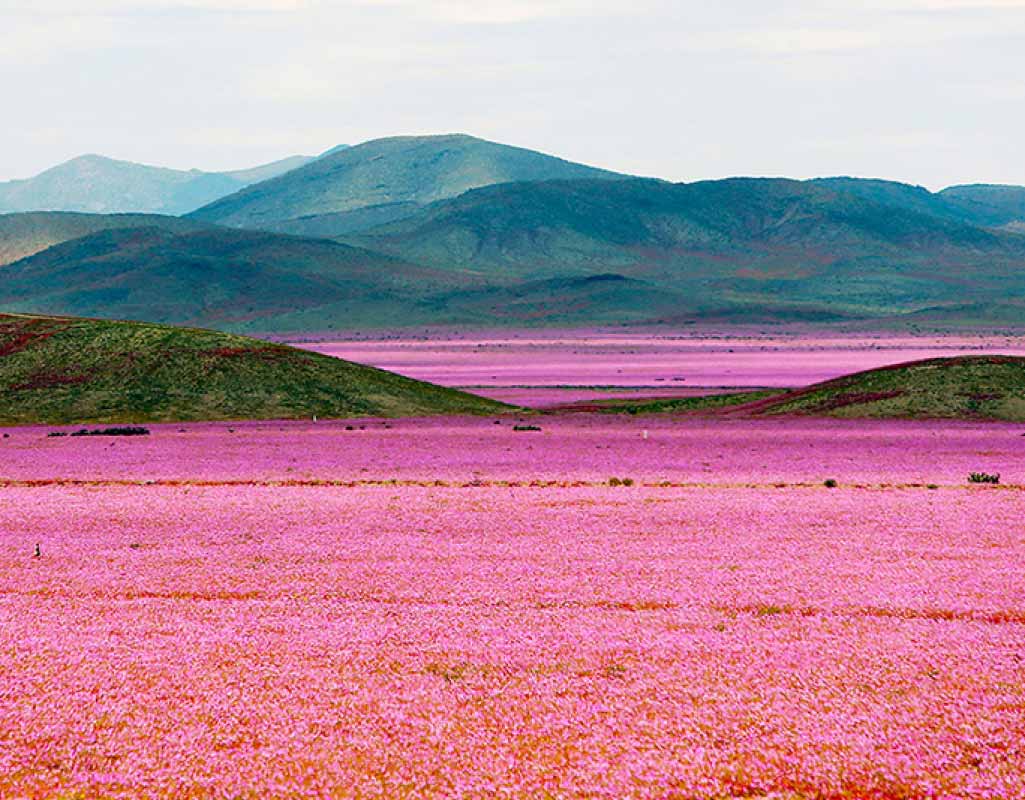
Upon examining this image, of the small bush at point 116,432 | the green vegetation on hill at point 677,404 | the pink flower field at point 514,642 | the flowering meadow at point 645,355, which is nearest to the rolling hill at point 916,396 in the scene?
the green vegetation on hill at point 677,404

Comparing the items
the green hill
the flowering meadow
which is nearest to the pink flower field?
the green hill

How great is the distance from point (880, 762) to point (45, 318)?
8348cm

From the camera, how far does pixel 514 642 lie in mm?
17422

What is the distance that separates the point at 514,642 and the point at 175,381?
59.1 meters

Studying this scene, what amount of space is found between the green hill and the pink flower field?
3444 centimetres

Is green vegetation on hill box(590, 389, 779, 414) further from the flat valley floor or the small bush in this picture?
the flat valley floor

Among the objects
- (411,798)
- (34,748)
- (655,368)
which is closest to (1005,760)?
(411,798)

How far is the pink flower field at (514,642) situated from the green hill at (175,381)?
113 ft

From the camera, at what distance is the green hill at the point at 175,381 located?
228 feet

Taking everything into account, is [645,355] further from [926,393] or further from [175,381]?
[926,393]

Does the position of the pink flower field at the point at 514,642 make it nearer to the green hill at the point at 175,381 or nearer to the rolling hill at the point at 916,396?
the rolling hill at the point at 916,396

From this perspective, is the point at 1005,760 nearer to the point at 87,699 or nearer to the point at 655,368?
the point at 87,699

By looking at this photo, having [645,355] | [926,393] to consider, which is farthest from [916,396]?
[645,355]

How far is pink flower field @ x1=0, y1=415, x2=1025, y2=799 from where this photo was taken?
505 inches
